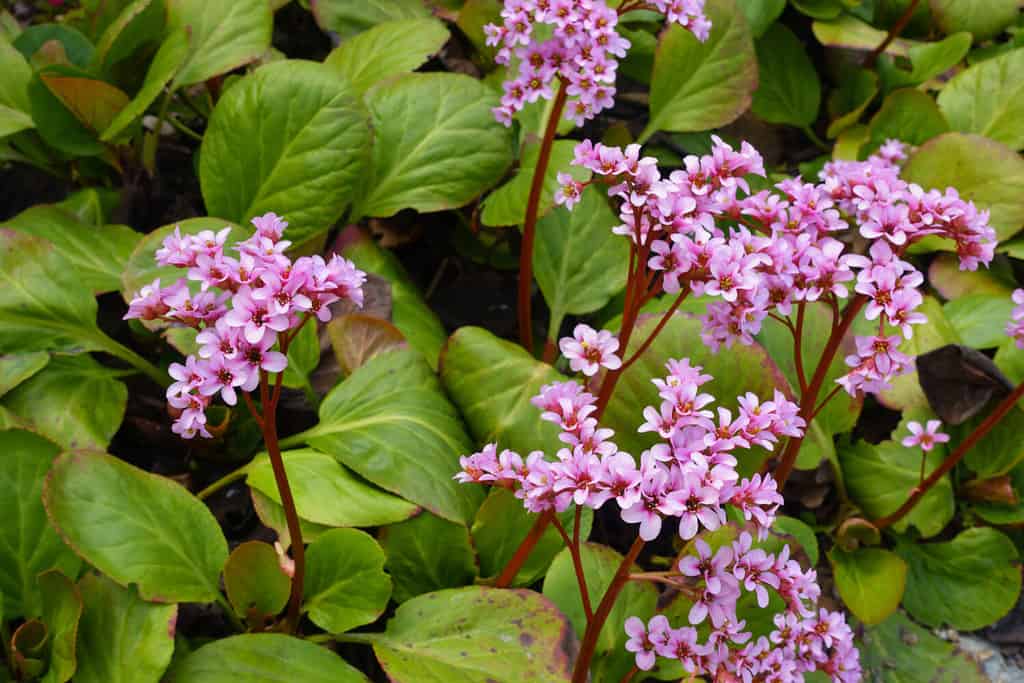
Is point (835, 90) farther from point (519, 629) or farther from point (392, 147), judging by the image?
point (519, 629)

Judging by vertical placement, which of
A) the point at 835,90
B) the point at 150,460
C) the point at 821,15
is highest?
the point at 821,15

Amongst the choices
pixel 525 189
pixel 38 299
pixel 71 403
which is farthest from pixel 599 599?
pixel 38 299

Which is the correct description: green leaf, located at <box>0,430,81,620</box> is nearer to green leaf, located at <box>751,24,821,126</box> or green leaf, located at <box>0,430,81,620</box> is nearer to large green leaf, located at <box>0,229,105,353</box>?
large green leaf, located at <box>0,229,105,353</box>

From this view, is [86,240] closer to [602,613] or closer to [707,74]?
[602,613]

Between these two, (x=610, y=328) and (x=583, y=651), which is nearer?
(x=583, y=651)

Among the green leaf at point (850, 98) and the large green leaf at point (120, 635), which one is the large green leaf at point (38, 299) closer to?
the large green leaf at point (120, 635)

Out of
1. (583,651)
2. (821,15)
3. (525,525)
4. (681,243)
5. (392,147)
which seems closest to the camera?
(681,243)

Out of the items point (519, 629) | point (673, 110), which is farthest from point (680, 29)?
point (519, 629)
